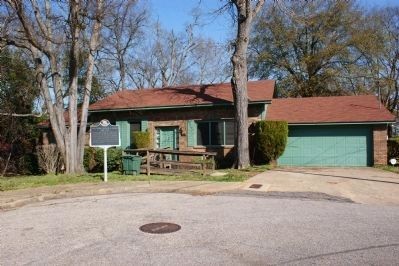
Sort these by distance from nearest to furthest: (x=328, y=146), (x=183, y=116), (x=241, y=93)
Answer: (x=241, y=93), (x=328, y=146), (x=183, y=116)

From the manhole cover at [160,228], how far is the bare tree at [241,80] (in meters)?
12.3

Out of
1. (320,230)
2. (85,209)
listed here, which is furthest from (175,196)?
(320,230)

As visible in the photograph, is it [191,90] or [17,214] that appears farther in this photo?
[191,90]

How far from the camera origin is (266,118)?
24.0 metres

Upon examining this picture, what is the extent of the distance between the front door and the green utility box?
21.0 ft

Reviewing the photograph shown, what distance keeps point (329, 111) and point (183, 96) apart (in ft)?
26.1

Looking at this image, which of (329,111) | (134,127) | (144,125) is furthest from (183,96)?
(329,111)

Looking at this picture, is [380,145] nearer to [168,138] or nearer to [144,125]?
[168,138]

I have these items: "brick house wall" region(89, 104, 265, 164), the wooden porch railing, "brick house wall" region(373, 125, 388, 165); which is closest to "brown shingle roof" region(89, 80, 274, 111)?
"brick house wall" region(89, 104, 265, 164)

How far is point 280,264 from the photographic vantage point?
5.97 m

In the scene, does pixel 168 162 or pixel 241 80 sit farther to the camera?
pixel 241 80

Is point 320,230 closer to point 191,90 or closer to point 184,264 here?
point 184,264

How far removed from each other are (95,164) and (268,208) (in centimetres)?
1544

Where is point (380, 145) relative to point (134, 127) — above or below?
below
